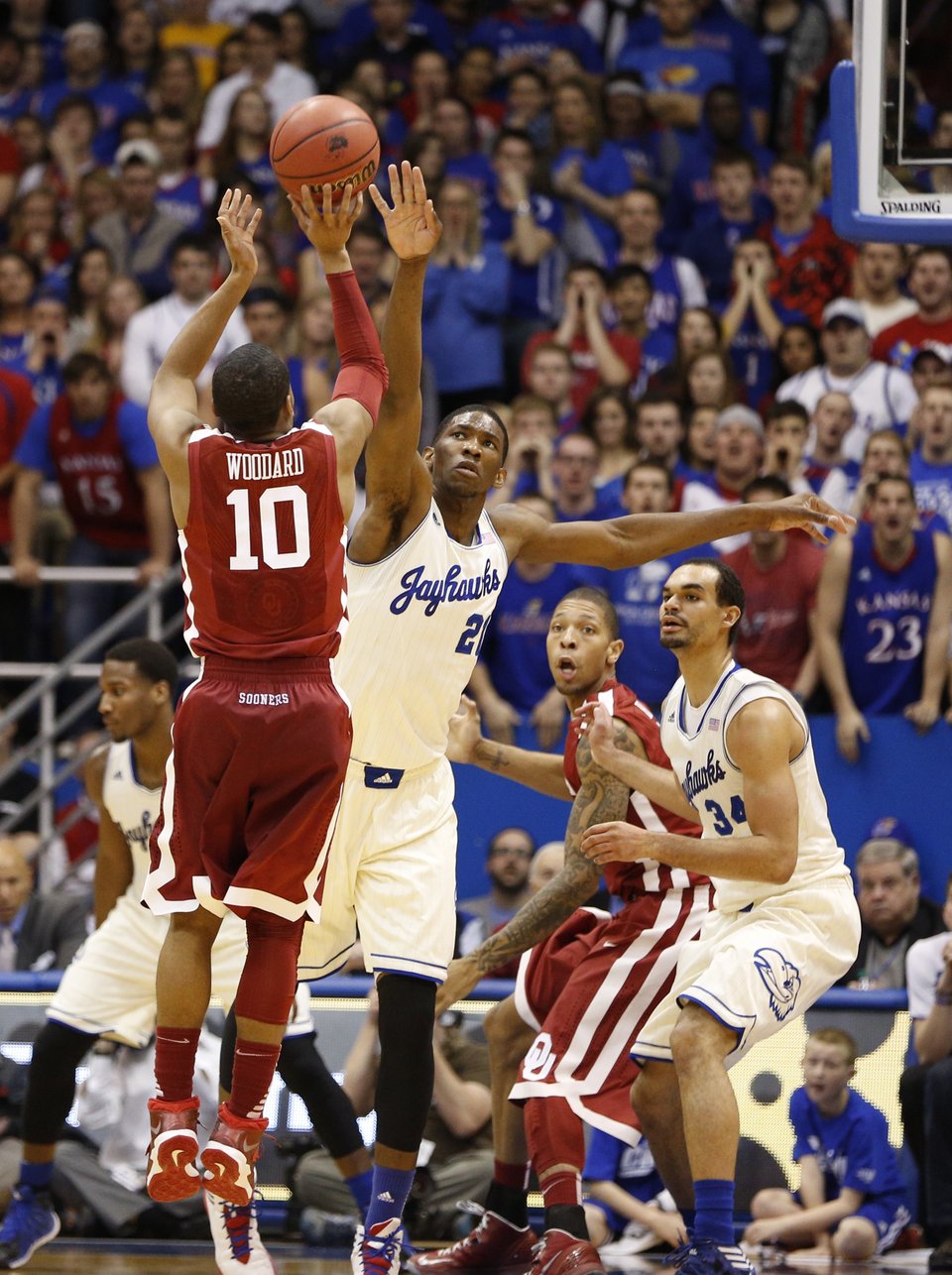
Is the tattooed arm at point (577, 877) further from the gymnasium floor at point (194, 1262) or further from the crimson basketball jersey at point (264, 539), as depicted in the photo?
the crimson basketball jersey at point (264, 539)

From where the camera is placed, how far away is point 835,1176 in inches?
308

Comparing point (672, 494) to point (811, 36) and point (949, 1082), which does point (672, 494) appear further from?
point (811, 36)

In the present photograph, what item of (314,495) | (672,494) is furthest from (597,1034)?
(672,494)

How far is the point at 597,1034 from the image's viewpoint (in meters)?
6.75

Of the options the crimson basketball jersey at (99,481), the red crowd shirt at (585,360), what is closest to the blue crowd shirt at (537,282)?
the red crowd shirt at (585,360)

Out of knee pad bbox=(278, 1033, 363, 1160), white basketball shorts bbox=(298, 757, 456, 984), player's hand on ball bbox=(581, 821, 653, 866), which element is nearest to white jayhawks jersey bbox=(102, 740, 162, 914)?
knee pad bbox=(278, 1033, 363, 1160)

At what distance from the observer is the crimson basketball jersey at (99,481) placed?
1143 centimetres

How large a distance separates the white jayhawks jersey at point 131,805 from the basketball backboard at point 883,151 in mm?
3428

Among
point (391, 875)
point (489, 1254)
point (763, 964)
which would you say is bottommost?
point (489, 1254)

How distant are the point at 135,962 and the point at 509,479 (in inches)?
168

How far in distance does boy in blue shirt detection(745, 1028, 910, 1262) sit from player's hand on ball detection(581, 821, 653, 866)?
215 centimetres

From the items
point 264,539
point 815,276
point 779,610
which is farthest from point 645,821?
point 815,276

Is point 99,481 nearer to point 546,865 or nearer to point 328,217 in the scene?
point 546,865

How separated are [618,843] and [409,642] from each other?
91 centimetres
